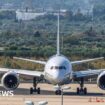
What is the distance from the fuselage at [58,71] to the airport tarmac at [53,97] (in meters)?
1.04

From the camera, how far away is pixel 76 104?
1988 inches

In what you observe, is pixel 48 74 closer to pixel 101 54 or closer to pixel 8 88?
pixel 8 88

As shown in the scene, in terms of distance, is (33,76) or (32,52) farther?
(32,52)

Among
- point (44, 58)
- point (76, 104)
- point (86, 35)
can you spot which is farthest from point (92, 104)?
point (86, 35)

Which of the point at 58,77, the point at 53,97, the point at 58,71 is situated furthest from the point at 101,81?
the point at 53,97

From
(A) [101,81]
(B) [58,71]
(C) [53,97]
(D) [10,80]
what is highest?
(B) [58,71]

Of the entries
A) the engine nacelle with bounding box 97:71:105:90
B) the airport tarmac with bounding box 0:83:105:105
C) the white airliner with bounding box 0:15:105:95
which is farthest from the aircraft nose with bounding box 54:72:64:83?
the engine nacelle with bounding box 97:71:105:90

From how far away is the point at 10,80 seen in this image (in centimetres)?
5831

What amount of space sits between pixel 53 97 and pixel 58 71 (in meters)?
2.49

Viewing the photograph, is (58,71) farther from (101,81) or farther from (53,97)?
(101,81)

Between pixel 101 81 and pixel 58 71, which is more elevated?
pixel 58 71

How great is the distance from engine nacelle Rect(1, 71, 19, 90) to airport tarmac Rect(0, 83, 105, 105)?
0.59 m

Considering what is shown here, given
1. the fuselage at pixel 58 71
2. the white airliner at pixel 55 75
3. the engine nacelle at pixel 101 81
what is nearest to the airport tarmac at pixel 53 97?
the engine nacelle at pixel 101 81

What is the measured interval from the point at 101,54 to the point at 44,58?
6.33 m
